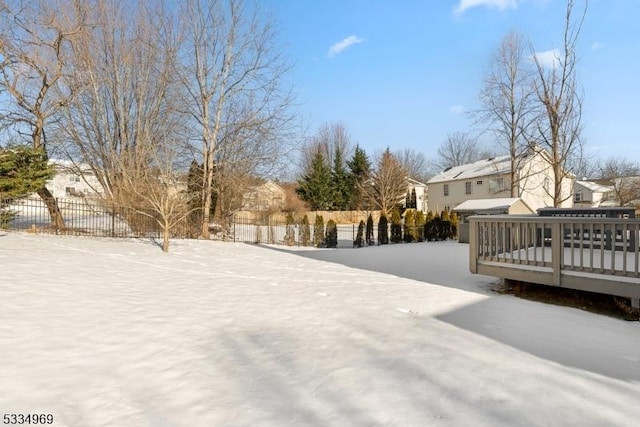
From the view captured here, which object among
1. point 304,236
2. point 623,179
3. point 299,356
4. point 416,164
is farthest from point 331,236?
point 416,164

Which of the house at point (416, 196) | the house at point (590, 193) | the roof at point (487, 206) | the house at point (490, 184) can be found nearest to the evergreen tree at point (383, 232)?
the roof at point (487, 206)

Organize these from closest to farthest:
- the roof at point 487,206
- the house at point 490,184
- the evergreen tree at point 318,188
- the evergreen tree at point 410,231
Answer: the roof at point 487,206 < the evergreen tree at point 410,231 < the house at point 490,184 < the evergreen tree at point 318,188

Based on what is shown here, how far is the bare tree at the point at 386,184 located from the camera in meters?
33.3

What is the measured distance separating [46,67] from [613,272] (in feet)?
61.4

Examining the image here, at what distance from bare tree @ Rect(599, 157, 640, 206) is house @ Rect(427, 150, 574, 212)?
3408 millimetres

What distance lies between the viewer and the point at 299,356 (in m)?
3.13

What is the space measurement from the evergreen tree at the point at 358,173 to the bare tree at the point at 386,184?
1333mm

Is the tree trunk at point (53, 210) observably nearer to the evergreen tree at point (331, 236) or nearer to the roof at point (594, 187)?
the evergreen tree at point (331, 236)

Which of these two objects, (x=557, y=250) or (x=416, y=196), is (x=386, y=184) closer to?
(x=416, y=196)

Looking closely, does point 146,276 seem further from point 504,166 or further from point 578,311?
point 504,166

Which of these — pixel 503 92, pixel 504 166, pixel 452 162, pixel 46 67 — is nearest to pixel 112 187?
pixel 46 67

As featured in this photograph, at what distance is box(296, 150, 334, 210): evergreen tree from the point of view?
3531 cm

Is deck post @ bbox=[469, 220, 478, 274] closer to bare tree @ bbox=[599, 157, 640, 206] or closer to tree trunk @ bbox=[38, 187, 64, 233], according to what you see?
tree trunk @ bbox=[38, 187, 64, 233]

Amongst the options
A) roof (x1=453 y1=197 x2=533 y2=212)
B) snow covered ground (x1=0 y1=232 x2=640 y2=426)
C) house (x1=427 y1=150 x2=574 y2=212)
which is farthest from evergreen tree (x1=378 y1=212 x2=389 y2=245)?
house (x1=427 y1=150 x2=574 y2=212)
